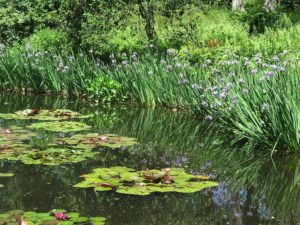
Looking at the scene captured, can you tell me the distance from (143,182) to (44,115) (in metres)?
3.38

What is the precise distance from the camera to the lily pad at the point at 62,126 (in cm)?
621

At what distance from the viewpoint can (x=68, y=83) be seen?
8.93 meters

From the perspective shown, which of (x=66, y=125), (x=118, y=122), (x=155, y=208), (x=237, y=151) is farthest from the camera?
(x=118, y=122)

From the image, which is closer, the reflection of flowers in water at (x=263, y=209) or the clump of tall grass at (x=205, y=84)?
the reflection of flowers in water at (x=263, y=209)

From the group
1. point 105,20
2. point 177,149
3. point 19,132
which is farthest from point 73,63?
point 177,149

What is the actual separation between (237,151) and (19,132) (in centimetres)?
256

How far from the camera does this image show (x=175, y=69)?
773cm

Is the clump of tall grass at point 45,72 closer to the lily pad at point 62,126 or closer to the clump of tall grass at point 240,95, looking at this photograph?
the clump of tall grass at point 240,95

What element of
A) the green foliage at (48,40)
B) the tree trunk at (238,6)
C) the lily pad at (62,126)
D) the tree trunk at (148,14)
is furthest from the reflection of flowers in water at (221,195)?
the tree trunk at (238,6)

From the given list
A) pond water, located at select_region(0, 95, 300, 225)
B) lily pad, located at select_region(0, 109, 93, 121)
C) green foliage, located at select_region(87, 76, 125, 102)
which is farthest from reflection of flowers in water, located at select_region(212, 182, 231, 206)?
green foliage, located at select_region(87, 76, 125, 102)

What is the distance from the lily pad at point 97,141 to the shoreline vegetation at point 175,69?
113 cm

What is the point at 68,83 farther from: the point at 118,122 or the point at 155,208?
the point at 155,208

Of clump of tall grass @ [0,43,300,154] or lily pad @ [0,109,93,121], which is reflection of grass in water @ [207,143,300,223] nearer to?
clump of tall grass @ [0,43,300,154]

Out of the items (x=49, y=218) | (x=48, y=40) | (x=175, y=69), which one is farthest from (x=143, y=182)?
(x=48, y=40)
